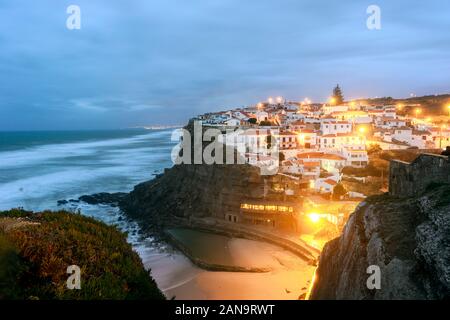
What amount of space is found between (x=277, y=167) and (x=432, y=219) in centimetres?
3103

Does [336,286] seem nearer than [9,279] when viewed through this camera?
No

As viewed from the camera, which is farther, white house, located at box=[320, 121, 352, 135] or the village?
white house, located at box=[320, 121, 352, 135]

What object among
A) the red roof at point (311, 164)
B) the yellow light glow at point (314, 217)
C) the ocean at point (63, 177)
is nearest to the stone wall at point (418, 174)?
the yellow light glow at point (314, 217)

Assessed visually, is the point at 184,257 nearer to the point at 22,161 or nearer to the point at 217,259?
the point at 217,259

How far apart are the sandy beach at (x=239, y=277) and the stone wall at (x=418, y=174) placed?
28.6 ft

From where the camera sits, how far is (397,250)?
987 centimetres

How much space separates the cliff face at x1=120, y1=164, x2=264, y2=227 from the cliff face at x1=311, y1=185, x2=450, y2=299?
23104 millimetres

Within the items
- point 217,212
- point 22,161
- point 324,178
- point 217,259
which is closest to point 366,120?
point 324,178

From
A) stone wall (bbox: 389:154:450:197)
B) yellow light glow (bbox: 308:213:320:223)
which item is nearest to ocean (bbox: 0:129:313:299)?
yellow light glow (bbox: 308:213:320:223)

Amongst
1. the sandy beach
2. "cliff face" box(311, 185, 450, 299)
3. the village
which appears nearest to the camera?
"cliff face" box(311, 185, 450, 299)

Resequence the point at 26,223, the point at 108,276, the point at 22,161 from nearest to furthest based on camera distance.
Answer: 1. the point at 108,276
2. the point at 26,223
3. the point at 22,161

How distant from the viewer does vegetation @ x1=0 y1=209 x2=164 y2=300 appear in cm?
651

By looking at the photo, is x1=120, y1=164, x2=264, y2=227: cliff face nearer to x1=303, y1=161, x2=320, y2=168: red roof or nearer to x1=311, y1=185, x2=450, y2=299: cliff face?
x1=303, y1=161, x2=320, y2=168: red roof
